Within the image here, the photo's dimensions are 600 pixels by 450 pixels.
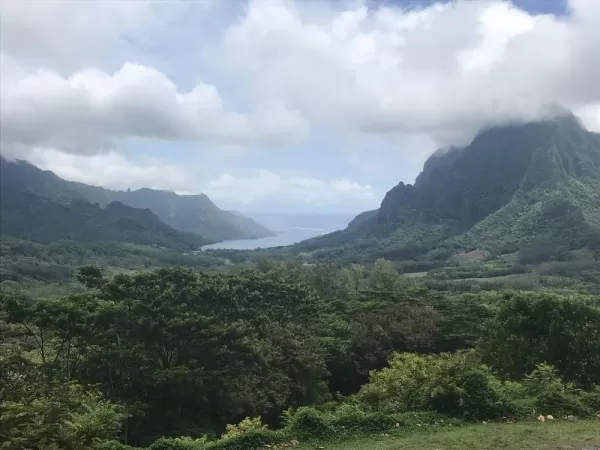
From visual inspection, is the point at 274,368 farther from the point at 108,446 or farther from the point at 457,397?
the point at 108,446

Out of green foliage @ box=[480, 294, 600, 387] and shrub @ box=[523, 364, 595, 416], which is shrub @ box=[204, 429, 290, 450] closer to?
shrub @ box=[523, 364, 595, 416]

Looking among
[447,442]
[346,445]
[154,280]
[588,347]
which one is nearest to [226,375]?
[154,280]

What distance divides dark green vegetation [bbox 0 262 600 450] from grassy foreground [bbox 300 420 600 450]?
662mm

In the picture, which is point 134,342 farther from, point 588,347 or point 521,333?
point 588,347

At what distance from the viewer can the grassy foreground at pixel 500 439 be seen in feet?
36.4

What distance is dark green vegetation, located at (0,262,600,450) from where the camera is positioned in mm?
13211

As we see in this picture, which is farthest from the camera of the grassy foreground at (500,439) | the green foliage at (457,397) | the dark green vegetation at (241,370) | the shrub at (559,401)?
the shrub at (559,401)

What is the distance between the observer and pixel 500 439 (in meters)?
11.6

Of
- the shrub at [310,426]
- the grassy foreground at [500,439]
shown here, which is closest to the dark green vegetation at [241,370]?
the shrub at [310,426]

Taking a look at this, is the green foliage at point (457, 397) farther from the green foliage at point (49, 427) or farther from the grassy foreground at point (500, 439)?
the green foliage at point (49, 427)

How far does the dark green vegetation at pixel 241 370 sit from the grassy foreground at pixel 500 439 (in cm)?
66

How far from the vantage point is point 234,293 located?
1194 inches

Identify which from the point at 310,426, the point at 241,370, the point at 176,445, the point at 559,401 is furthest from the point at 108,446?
the point at 559,401

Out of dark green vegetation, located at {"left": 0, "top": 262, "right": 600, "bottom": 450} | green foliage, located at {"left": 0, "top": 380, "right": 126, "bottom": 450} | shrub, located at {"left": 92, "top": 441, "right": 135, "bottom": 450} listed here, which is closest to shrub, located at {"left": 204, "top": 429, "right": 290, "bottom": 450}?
dark green vegetation, located at {"left": 0, "top": 262, "right": 600, "bottom": 450}
